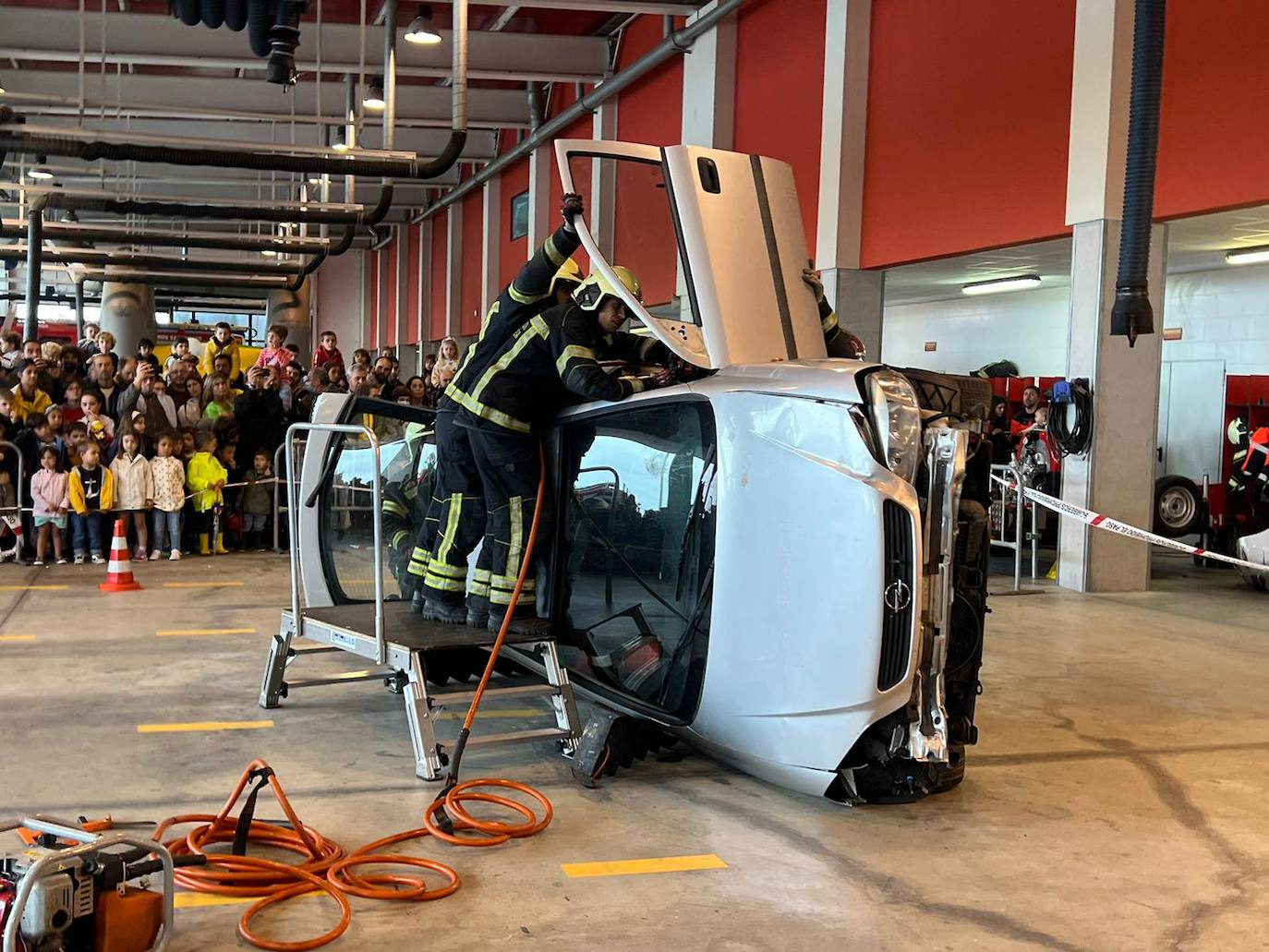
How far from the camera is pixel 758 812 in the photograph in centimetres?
396

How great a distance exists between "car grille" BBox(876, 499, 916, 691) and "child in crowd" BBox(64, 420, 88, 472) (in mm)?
8298

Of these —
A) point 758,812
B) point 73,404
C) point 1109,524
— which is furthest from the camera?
point 73,404

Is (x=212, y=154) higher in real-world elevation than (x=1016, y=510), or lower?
higher

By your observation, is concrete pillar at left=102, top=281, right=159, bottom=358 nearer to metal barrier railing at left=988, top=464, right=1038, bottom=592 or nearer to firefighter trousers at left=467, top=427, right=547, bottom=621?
metal barrier railing at left=988, top=464, right=1038, bottom=592

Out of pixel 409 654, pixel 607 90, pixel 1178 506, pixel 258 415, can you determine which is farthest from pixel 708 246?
pixel 607 90

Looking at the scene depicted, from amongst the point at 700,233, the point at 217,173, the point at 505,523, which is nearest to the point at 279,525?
the point at 505,523

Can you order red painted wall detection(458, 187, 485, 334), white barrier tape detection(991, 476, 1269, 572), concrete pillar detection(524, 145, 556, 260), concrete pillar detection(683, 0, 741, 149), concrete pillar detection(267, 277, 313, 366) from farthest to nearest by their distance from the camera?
concrete pillar detection(267, 277, 313, 366)
red painted wall detection(458, 187, 485, 334)
concrete pillar detection(524, 145, 556, 260)
concrete pillar detection(683, 0, 741, 149)
white barrier tape detection(991, 476, 1269, 572)

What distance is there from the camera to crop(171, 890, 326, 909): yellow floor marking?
10.3 feet

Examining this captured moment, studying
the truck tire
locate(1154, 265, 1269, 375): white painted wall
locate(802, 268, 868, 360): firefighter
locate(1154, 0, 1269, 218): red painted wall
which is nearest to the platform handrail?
locate(802, 268, 868, 360): firefighter

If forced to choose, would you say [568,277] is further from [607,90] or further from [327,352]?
[607,90]

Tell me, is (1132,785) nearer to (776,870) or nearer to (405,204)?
(776,870)

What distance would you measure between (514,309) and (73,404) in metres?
7.45

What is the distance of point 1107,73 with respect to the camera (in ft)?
29.3

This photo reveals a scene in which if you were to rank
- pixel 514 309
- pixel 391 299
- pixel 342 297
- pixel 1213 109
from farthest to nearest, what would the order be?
pixel 342 297 → pixel 391 299 → pixel 1213 109 → pixel 514 309
